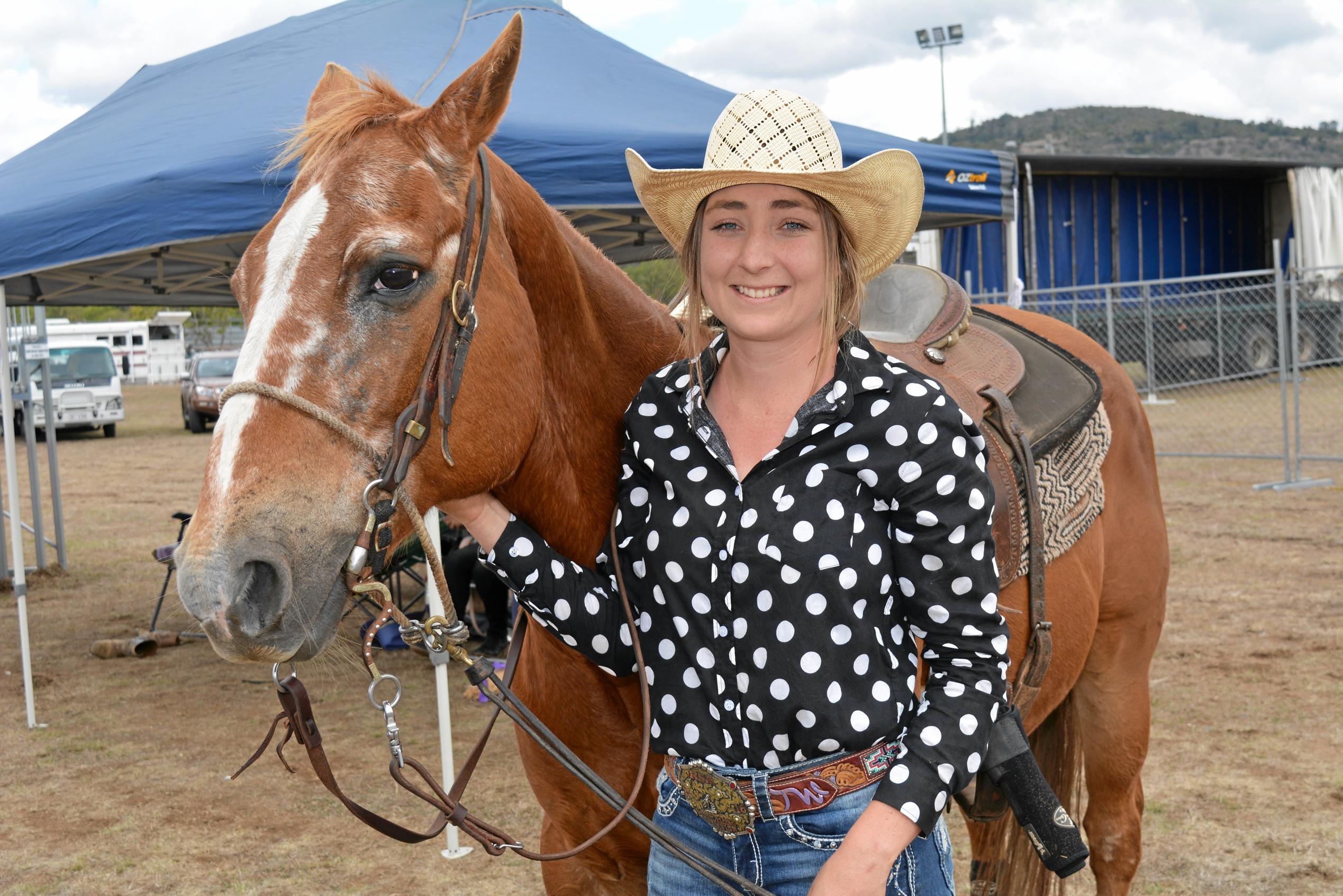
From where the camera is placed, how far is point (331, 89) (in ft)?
6.14

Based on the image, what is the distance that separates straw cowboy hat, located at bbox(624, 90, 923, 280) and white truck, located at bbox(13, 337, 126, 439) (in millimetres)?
20869

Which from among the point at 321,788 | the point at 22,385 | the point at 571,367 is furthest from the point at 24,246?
the point at 22,385

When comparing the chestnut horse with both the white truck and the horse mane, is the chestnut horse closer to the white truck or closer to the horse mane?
the horse mane

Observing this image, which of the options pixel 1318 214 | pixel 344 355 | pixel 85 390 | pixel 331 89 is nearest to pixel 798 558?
pixel 344 355

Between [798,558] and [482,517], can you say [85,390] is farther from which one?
[798,558]

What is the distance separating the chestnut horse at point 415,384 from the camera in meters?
1.30

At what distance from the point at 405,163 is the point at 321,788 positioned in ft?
12.3

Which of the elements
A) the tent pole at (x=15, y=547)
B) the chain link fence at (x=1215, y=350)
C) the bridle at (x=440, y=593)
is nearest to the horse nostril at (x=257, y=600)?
the bridle at (x=440, y=593)

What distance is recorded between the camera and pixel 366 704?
18.3 feet

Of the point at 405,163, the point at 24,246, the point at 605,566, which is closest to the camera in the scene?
the point at 405,163

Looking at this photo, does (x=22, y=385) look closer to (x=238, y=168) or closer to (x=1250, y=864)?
(x=238, y=168)

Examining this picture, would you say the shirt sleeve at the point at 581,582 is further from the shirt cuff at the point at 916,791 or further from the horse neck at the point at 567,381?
the shirt cuff at the point at 916,791

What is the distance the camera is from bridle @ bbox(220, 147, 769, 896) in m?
1.39

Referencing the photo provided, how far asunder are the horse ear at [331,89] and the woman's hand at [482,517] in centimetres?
67
